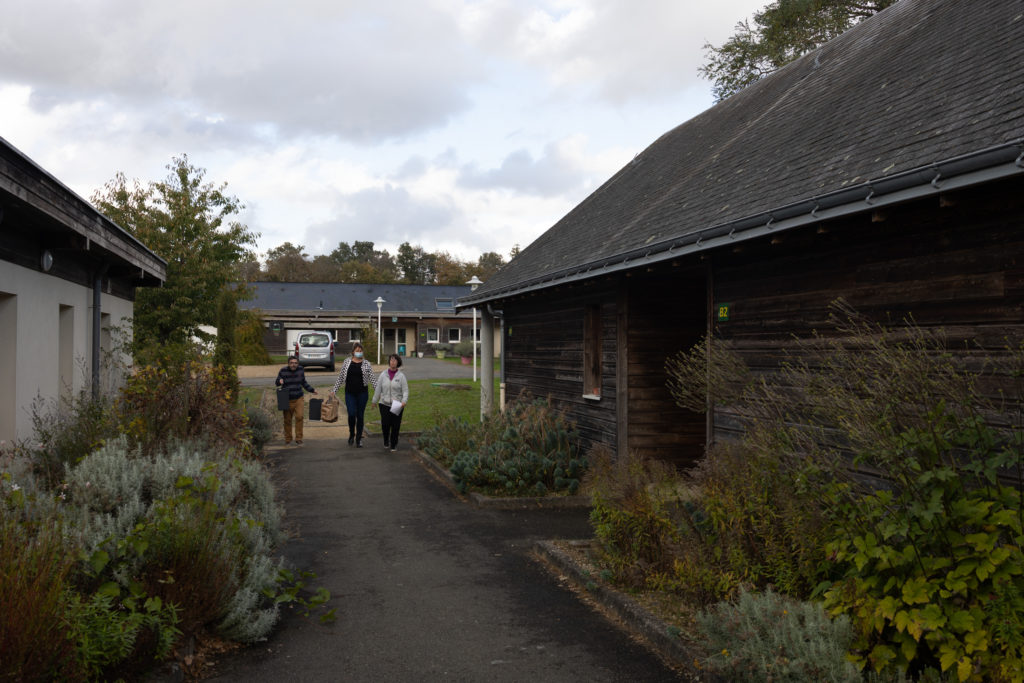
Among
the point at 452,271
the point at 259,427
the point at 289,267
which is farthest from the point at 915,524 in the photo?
the point at 289,267

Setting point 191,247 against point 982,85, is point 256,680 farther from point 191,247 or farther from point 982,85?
point 191,247

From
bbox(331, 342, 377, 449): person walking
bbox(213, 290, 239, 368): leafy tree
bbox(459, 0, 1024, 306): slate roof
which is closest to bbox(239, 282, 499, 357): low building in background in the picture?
bbox(213, 290, 239, 368): leafy tree

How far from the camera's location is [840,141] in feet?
24.6

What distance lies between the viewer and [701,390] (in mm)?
6293

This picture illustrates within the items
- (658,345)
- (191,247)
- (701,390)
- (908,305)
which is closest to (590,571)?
(701,390)

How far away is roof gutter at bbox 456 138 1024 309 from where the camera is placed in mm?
4531

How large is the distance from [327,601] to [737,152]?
7686mm

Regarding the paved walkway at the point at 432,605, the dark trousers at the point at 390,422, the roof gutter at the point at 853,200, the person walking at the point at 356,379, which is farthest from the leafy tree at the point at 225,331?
the roof gutter at the point at 853,200

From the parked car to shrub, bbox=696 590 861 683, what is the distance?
113 ft

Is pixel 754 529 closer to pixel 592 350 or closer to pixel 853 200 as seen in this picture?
pixel 853 200

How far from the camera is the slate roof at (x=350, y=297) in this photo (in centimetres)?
5516

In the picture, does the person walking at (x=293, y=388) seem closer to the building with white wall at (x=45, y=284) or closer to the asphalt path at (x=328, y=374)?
the building with white wall at (x=45, y=284)

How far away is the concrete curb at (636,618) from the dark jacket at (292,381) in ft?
28.2

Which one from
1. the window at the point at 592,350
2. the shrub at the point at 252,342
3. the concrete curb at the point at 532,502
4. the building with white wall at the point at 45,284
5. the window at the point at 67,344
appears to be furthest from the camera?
the shrub at the point at 252,342
